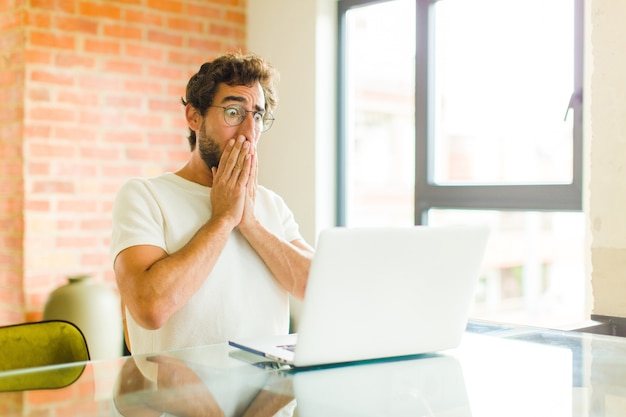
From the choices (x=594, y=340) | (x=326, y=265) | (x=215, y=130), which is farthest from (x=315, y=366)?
(x=215, y=130)

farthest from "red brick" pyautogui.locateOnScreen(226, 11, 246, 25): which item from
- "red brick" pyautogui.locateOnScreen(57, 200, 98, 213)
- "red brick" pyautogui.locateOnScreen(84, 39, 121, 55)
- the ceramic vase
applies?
the ceramic vase

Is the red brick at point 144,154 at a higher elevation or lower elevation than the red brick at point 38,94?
lower

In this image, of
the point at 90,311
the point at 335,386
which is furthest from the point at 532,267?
the point at 335,386

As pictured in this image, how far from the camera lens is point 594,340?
1.68 meters

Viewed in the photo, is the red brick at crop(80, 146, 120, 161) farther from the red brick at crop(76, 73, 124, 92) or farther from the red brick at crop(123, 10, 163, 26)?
the red brick at crop(123, 10, 163, 26)

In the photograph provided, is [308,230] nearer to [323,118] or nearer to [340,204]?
[340,204]

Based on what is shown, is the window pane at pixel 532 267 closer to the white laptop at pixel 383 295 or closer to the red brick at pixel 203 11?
the red brick at pixel 203 11

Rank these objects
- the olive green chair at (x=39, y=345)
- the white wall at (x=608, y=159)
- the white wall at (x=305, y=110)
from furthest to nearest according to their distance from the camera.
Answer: the white wall at (x=305, y=110) < the white wall at (x=608, y=159) < the olive green chair at (x=39, y=345)

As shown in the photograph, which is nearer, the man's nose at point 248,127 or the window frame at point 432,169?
the man's nose at point 248,127

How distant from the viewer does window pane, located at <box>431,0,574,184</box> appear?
3008mm

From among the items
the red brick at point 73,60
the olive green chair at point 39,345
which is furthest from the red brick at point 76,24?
the olive green chair at point 39,345

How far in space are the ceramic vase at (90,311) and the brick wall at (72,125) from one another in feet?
0.63

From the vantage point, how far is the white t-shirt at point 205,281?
1.92m

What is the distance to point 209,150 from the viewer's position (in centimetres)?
210
